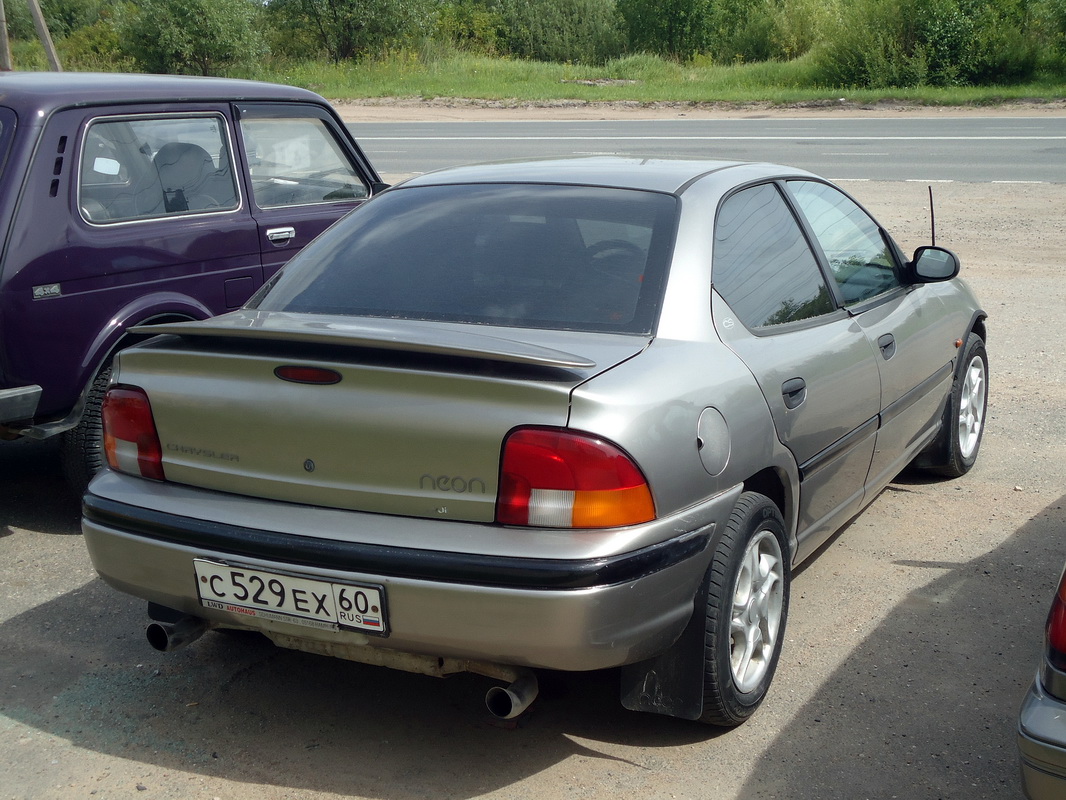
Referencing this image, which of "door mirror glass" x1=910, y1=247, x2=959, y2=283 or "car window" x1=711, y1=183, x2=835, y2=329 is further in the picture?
"door mirror glass" x1=910, y1=247, x2=959, y2=283

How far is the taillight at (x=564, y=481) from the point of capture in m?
2.62

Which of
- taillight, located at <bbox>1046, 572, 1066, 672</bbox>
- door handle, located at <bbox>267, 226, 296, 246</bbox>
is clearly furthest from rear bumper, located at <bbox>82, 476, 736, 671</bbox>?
door handle, located at <bbox>267, 226, 296, 246</bbox>

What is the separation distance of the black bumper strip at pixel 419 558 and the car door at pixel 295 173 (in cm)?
285

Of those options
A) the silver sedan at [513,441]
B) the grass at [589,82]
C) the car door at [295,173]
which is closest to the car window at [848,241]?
the silver sedan at [513,441]

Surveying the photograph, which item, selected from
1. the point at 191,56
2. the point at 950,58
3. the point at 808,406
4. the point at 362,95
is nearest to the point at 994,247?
the point at 808,406

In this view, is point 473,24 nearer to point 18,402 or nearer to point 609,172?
point 18,402

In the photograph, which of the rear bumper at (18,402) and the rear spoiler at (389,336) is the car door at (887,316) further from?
the rear bumper at (18,402)

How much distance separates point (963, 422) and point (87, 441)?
406 cm

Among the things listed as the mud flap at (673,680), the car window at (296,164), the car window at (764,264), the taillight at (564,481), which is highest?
the car window at (296,164)

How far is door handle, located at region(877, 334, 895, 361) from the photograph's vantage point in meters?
4.12

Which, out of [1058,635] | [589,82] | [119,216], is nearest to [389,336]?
[1058,635]

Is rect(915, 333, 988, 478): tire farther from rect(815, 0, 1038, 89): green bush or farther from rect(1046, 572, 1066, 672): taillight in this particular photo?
rect(815, 0, 1038, 89): green bush

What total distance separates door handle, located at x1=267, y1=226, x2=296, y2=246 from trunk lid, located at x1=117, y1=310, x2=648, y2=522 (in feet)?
8.36

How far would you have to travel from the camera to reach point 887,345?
4176 mm
